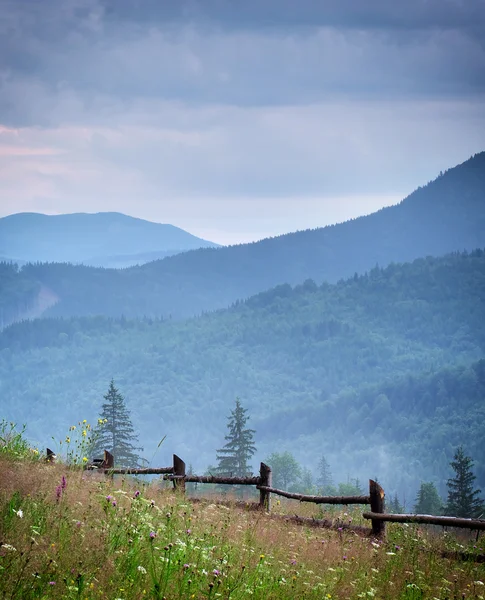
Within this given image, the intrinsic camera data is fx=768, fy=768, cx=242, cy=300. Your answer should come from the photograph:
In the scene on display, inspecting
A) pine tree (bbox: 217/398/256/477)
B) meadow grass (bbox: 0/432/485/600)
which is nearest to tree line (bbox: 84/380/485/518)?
pine tree (bbox: 217/398/256/477)

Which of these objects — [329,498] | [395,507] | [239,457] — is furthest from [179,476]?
[239,457]

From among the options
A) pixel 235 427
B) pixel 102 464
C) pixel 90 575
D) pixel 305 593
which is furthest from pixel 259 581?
pixel 235 427

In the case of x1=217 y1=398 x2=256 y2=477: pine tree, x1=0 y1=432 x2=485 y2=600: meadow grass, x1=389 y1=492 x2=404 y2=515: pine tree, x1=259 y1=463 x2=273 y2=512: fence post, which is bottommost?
x1=389 y1=492 x2=404 y2=515: pine tree

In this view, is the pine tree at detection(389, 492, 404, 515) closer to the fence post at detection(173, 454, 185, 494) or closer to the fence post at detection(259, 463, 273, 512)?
the fence post at detection(259, 463, 273, 512)

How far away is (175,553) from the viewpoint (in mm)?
7004

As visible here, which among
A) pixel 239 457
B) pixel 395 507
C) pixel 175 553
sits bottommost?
pixel 395 507

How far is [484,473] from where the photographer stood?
186500mm

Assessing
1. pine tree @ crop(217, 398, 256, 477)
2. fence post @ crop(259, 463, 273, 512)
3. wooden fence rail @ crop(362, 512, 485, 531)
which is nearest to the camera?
wooden fence rail @ crop(362, 512, 485, 531)

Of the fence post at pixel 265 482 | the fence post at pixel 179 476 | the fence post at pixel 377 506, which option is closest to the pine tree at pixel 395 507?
the fence post at pixel 265 482

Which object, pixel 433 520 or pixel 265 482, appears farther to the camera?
pixel 265 482

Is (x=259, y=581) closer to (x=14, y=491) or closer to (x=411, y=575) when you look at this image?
(x=411, y=575)

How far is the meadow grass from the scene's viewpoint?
615cm

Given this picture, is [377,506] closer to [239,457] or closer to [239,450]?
[239,450]

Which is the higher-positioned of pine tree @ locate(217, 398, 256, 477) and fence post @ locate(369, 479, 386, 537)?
pine tree @ locate(217, 398, 256, 477)
